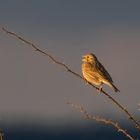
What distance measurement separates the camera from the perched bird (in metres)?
11.3

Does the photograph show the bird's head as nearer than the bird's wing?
No

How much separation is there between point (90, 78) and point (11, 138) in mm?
64581

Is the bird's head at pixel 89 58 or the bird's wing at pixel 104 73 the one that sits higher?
the bird's head at pixel 89 58

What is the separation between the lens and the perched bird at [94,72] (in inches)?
444

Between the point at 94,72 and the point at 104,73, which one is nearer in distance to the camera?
the point at 104,73

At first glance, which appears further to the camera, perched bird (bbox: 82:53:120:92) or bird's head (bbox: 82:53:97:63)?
bird's head (bbox: 82:53:97:63)

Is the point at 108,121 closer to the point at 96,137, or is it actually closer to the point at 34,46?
the point at 34,46

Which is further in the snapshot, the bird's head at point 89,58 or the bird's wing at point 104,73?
the bird's head at point 89,58

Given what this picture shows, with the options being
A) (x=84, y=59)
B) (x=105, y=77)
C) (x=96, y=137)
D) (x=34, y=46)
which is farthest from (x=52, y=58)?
(x=96, y=137)

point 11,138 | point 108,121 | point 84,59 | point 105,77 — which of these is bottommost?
point 108,121

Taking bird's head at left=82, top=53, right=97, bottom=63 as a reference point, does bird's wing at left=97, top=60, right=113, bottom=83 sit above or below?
below

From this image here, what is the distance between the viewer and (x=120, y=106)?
6758mm

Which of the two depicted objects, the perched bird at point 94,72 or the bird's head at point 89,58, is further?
the bird's head at point 89,58

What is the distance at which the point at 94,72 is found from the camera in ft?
38.5
